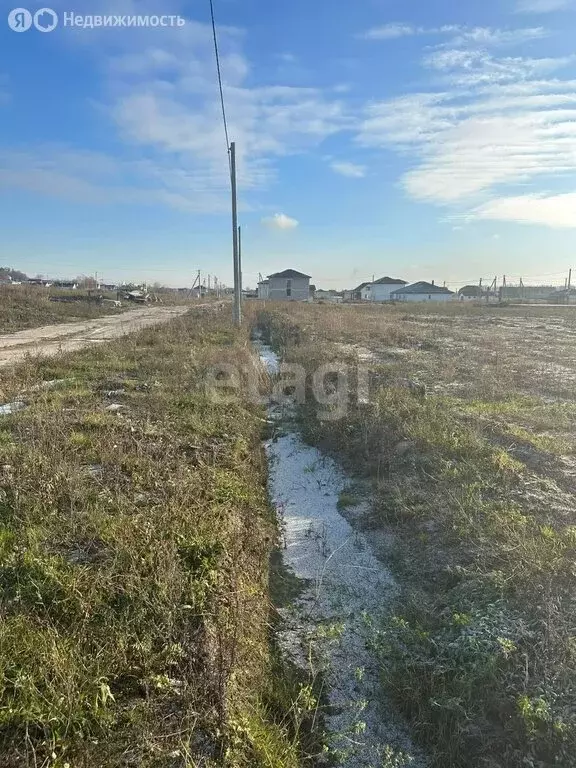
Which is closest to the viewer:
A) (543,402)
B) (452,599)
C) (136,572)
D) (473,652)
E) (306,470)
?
(473,652)

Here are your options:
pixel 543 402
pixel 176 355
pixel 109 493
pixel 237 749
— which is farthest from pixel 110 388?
pixel 543 402

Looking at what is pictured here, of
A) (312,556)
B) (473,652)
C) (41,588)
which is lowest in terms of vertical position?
(312,556)

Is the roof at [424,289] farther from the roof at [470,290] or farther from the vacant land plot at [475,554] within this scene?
the vacant land plot at [475,554]

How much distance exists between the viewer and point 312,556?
4.21 m

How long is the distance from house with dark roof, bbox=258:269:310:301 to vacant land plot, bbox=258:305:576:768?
62162mm

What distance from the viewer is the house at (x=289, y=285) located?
69.1m

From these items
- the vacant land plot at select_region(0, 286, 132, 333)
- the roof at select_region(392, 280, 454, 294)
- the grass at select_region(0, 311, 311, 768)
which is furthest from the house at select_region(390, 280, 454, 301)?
the grass at select_region(0, 311, 311, 768)

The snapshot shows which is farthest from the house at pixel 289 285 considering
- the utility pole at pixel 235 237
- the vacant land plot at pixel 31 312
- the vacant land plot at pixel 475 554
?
the vacant land plot at pixel 475 554

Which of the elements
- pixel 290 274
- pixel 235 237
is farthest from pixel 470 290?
pixel 235 237

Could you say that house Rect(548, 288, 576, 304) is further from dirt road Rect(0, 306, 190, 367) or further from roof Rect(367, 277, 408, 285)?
dirt road Rect(0, 306, 190, 367)

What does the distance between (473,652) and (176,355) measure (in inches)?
372

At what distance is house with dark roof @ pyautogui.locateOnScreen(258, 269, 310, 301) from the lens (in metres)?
69.1

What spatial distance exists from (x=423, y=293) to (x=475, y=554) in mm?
82318

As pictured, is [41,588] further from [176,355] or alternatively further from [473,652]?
[176,355]
